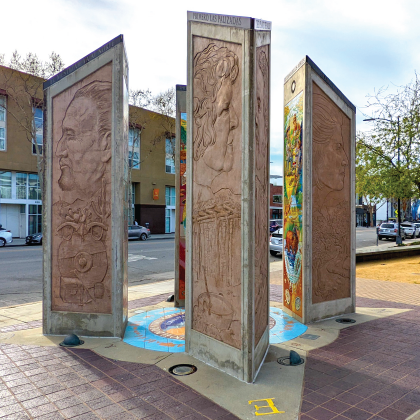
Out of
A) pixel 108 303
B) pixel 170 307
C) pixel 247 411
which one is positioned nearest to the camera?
pixel 247 411

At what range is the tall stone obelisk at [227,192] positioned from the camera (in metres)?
4.21

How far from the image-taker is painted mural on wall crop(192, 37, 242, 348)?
14.2 ft

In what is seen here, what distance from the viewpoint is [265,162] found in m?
5.09

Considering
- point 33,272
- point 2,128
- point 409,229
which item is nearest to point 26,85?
point 2,128

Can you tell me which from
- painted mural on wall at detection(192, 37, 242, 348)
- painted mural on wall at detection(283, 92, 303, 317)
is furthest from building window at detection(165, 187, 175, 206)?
painted mural on wall at detection(192, 37, 242, 348)

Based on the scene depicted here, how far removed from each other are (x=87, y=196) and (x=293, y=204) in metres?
3.54

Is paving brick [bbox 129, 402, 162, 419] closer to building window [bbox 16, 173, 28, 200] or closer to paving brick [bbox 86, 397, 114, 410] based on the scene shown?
paving brick [bbox 86, 397, 114, 410]

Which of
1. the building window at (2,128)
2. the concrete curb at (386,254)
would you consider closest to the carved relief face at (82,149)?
the concrete curb at (386,254)

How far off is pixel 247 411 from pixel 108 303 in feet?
9.58

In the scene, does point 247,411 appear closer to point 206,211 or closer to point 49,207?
point 206,211

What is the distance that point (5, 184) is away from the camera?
2839cm

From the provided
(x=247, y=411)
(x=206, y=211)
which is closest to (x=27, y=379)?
(x=247, y=411)

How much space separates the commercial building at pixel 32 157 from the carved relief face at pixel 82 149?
21251 mm

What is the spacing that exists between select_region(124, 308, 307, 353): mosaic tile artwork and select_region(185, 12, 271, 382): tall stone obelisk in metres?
0.64
